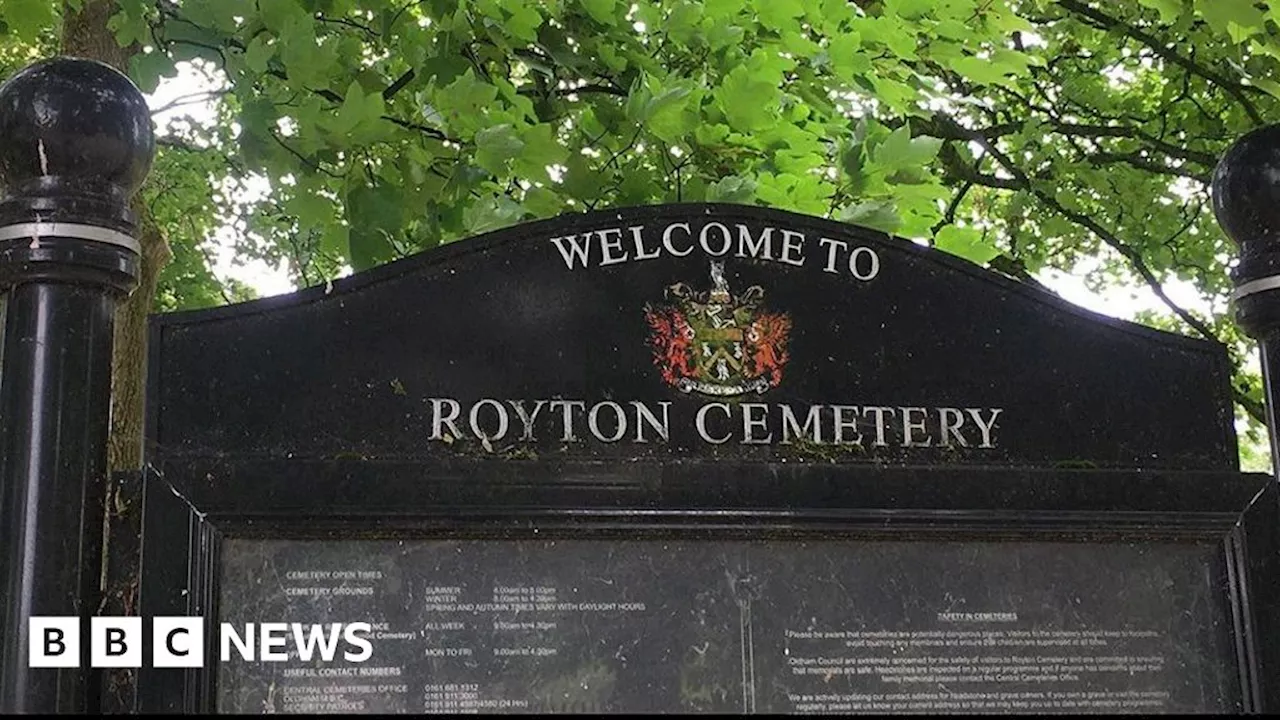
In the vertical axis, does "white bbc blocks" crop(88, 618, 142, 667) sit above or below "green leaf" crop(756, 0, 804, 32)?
below

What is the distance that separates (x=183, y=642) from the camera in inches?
99.3

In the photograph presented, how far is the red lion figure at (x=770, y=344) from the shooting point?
115 inches

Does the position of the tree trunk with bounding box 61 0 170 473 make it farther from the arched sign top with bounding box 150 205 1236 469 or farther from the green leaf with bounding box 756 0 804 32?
the arched sign top with bounding box 150 205 1236 469

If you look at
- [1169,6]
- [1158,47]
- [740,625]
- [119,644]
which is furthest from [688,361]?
[1158,47]

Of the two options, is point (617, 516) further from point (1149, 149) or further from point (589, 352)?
point (1149, 149)

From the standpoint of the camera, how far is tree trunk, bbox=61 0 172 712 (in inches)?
102

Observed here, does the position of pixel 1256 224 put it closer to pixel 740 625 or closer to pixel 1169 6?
pixel 1169 6

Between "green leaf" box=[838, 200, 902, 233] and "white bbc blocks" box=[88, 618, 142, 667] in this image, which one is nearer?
"white bbc blocks" box=[88, 618, 142, 667]

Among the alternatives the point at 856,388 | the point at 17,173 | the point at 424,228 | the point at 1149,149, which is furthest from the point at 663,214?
the point at 1149,149

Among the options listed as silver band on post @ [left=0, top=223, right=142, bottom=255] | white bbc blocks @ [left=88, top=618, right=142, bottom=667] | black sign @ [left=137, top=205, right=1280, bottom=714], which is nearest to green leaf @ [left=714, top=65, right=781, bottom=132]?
black sign @ [left=137, top=205, right=1280, bottom=714]

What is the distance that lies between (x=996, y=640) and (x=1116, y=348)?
0.75 m

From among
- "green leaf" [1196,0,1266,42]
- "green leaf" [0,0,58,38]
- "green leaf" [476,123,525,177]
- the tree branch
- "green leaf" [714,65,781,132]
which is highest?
the tree branch

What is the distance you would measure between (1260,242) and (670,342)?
1.42 m

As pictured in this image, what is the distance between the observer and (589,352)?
2.84m
